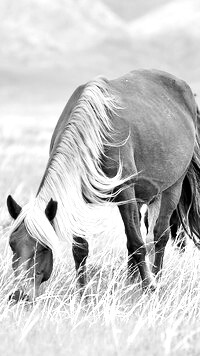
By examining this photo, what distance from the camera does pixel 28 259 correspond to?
5219 millimetres

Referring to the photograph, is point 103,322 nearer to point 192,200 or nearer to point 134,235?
point 134,235

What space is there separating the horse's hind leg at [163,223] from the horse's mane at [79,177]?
1403 mm

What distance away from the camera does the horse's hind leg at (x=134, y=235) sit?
6266 mm

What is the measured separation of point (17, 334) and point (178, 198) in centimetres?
369

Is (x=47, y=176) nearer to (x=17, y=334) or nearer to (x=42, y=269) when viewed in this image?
(x=42, y=269)

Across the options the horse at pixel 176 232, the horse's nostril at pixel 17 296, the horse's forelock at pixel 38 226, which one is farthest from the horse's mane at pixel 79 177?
the horse at pixel 176 232

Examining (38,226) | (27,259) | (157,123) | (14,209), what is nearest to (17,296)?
(27,259)

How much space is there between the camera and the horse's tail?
7.93 meters

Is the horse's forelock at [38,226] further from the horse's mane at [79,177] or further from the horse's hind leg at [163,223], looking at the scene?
the horse's hind leg at [163,223]

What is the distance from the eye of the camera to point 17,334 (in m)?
4.25

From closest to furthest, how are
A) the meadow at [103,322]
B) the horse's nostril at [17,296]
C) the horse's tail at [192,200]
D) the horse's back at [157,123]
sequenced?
the meadow at [103,322], the horse's nostril at [17,296], the horse's back at [157,123], the horse's tail at [192,200]

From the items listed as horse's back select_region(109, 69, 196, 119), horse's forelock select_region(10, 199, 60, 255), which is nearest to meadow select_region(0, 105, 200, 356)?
horse's forelock select_region(10, 199, 60, 255)

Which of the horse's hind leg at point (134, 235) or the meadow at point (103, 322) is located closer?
the meadow at point (103, 322)

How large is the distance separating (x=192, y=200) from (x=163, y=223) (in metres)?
0.82
